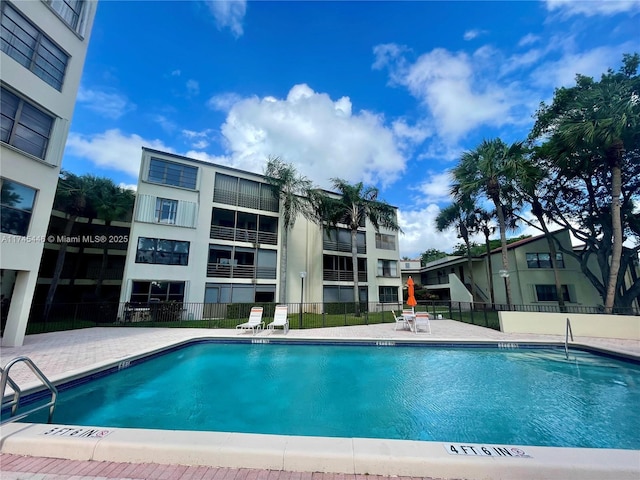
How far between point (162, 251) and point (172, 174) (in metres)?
5.60

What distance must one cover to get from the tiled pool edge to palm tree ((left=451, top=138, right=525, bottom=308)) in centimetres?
1526

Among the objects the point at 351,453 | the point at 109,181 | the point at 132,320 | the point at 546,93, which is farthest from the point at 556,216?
the point at 109,181

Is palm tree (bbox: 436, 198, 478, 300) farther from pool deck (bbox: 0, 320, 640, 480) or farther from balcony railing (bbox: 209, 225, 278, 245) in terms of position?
pool deck (bbox: 0, 320, 640, 480)

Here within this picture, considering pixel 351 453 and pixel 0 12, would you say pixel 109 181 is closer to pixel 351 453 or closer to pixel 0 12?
pixel 0 12

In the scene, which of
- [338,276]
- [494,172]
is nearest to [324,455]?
[494,172]

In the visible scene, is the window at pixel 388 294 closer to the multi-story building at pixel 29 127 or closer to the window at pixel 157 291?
the window at pixel 157 291

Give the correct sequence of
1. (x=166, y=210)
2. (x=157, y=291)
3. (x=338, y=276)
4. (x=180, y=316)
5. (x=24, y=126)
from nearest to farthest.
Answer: (x=24, y=126)
(x=180, y=316)
(x=157, y=291)
(x=166, y=210)
(x=338, y=276)

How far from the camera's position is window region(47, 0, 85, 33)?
387 inches

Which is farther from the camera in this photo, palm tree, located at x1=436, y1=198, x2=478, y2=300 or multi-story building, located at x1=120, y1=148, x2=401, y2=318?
palm tree, located at x1=436, y1=198, x2=478, y2=300

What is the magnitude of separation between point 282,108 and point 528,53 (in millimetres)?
12401

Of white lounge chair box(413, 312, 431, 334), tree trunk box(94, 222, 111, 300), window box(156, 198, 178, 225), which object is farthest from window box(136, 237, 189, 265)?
white lounge chair box(413, 312, 431, 334)

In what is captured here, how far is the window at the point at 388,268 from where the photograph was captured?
83.7 feet

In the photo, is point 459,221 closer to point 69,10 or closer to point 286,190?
point 286,190

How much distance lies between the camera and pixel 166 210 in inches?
708
